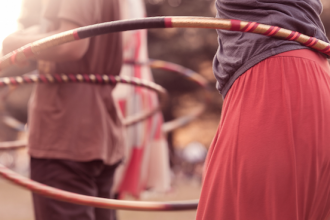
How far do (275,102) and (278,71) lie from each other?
0.12 metres

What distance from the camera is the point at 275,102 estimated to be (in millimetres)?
1460

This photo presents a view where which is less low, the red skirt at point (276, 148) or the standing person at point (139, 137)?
the red skirt at point (276, 148)

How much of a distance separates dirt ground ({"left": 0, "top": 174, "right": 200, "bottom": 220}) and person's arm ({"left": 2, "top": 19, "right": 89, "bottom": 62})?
3.38 m

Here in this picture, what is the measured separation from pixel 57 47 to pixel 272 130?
1154mm

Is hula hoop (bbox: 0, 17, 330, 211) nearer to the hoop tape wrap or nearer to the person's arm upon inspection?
the hoop tape wrap

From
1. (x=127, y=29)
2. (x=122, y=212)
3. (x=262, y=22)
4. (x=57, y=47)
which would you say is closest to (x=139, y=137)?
(x=122, y=212)

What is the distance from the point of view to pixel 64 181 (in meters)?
2.24

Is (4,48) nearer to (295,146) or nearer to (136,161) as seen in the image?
(295,146)

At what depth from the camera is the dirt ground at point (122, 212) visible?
24.5ft

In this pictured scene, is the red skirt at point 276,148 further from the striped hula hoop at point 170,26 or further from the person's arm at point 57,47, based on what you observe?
the person's arm at point 57,47

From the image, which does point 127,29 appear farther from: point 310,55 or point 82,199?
point 82,199

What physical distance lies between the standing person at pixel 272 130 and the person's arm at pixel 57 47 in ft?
2.87

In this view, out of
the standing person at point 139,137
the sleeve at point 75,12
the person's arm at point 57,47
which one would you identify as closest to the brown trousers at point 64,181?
the person's arm at point 57,47

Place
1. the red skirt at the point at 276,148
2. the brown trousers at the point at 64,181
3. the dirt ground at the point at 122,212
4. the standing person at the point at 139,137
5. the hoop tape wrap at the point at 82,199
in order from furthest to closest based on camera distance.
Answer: the dirt ground at the point at 122,212
the standing person at the point at 139,137
the brown trousers at the point at 64,181
the hoop tape wrap at the point at 82,199
the red skirt at the point at 276,148
